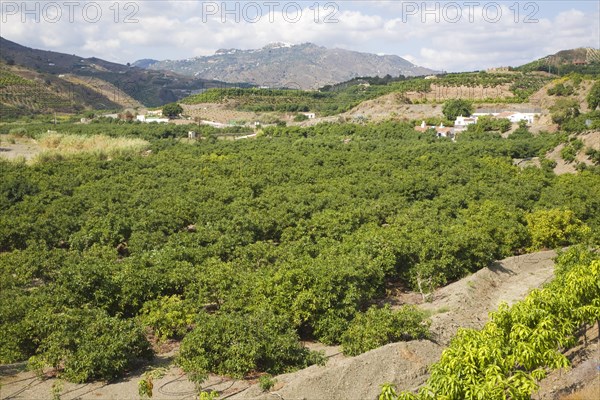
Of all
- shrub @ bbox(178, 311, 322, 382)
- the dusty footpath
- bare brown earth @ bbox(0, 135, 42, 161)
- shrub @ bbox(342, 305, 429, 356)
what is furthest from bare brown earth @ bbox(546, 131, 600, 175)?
bare brown earth @ bbox(0, 135, 42, 161)

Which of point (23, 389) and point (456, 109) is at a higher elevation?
point (456, 109)

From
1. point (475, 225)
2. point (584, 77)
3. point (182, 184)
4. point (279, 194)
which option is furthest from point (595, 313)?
point (584, 77)

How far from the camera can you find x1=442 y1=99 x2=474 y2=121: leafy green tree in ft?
Result: 263

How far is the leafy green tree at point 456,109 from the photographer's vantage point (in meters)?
80.2

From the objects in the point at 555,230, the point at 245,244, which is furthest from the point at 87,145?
the point at 555,230

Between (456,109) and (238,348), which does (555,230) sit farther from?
(456,109)

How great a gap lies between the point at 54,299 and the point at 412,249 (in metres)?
13.7

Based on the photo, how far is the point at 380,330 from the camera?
14.9 m

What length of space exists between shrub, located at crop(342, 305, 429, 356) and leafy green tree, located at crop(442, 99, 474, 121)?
69.8 m

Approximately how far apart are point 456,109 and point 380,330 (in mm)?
71726

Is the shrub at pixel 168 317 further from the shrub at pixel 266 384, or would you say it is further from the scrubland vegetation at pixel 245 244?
the shrub at pixel 266 384

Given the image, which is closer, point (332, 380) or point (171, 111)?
point (332, 380)

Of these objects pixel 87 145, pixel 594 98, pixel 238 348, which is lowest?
pixel 238 348

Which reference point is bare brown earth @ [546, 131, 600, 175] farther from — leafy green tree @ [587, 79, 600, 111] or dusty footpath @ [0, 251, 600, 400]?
dusty footpath @ [0, 251, 600, 400]
